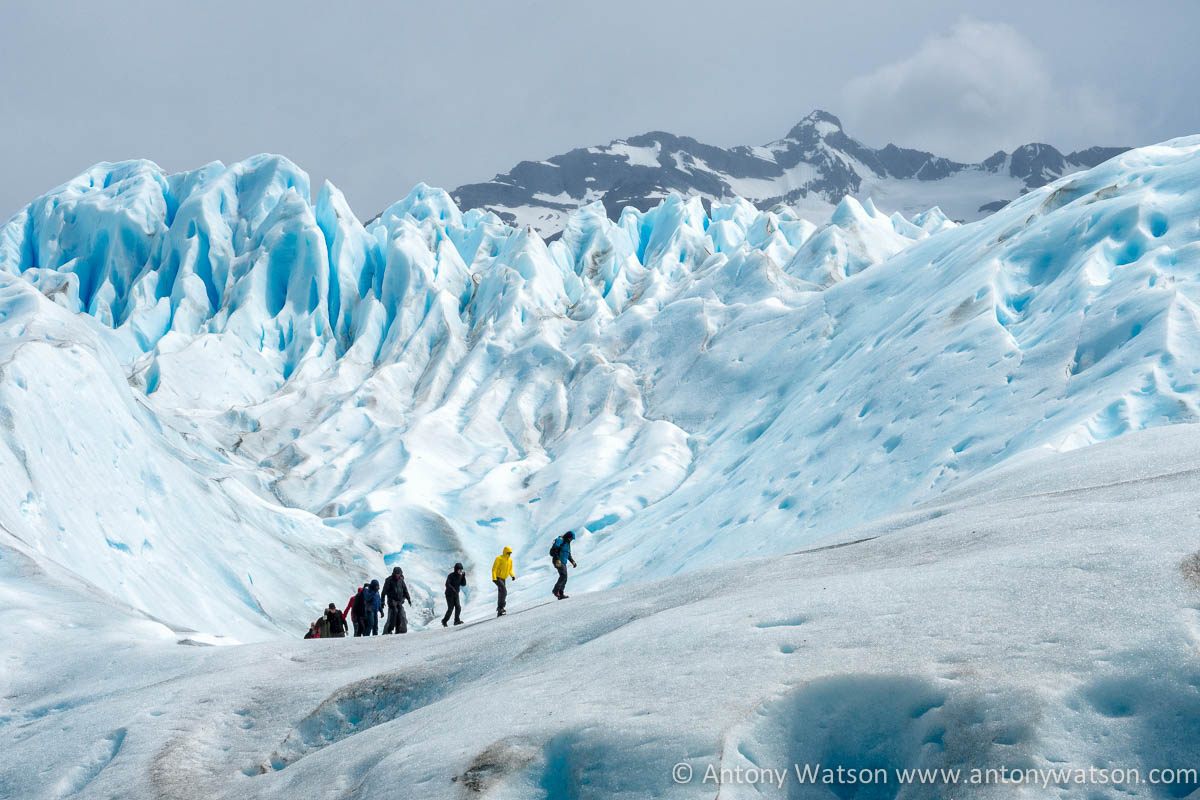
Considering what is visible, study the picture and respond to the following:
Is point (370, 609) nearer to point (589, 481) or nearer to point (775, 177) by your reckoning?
point (589, 481)

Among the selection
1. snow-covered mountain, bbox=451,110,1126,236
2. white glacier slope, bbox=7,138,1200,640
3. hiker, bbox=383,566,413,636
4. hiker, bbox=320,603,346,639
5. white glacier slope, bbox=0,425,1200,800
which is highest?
snow-covered mountain, bbox=451,110,1126,236

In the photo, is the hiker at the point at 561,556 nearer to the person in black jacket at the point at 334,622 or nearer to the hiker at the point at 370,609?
the hiker at the point at 370,609

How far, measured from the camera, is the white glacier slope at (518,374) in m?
15.9

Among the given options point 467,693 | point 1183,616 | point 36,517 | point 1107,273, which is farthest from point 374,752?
point 1107,273

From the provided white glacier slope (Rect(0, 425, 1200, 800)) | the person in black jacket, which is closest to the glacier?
white glacier slope (Rect(0, 425, 1200, 800))

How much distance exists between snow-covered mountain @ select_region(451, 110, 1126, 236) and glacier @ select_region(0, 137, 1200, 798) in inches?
3597

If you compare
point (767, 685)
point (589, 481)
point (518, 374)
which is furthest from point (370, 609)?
point (518, 374)

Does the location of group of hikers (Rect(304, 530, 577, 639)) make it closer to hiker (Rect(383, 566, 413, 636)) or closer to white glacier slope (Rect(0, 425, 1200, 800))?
hiker (Rect(383, 566, 413, 636))

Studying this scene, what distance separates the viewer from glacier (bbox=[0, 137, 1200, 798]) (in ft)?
16.1

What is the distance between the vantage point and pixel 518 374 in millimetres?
39062

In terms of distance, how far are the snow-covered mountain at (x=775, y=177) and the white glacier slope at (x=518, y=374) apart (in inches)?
3425

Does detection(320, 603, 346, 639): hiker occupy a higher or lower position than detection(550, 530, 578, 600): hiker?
lower

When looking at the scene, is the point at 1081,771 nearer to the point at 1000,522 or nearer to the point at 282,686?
the point at 1000,522

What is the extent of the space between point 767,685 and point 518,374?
34.6 m
